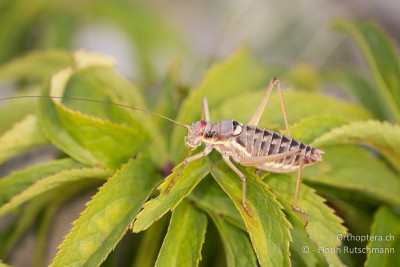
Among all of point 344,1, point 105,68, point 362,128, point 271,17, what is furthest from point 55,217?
point 344,1

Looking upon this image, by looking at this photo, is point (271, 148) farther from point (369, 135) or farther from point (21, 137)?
point (21, 137)

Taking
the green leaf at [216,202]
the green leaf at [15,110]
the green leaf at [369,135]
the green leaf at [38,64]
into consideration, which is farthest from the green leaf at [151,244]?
the green leaf at [38,64]

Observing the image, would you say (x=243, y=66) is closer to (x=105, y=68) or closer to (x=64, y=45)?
(x=105, y=68)

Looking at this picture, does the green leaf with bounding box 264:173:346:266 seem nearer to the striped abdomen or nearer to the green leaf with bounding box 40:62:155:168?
the striped abdomen

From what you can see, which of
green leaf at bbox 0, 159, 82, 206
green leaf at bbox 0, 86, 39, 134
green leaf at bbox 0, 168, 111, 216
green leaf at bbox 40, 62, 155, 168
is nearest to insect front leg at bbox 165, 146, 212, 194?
green leaf at bbox 40, 62, 155, 168

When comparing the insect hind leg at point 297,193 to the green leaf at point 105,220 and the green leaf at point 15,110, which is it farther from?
the green leaf at point 15,110

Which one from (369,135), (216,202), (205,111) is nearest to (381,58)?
(369,135)
